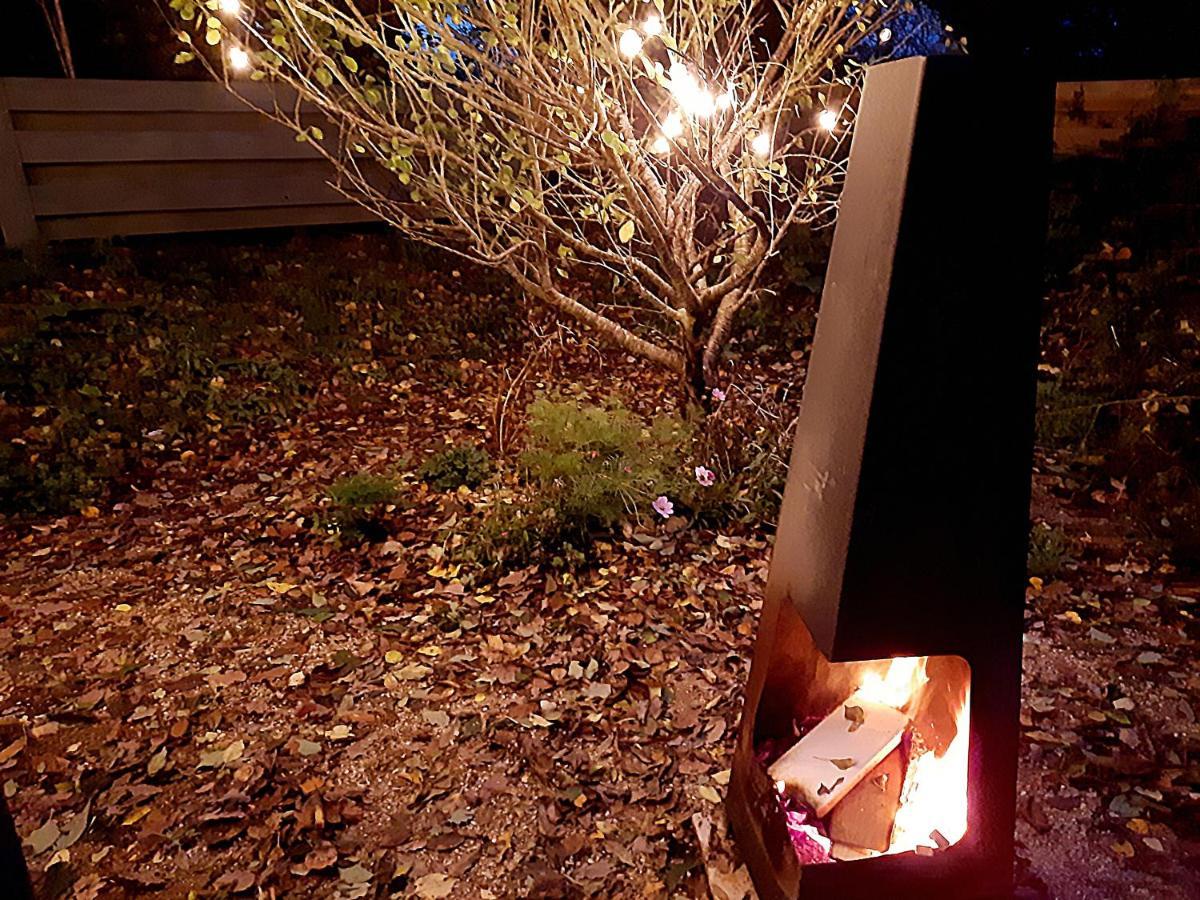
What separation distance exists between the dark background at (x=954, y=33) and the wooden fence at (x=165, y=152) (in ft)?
7.29

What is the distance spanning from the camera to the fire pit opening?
7.96ft

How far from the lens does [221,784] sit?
3.26m

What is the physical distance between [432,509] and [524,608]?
1172 millimetres

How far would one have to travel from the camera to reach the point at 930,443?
195 cm

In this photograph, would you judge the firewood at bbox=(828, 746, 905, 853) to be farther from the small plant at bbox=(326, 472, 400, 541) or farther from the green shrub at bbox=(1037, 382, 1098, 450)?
the green shrub at bbox=(1037, 382, 1098, 450)

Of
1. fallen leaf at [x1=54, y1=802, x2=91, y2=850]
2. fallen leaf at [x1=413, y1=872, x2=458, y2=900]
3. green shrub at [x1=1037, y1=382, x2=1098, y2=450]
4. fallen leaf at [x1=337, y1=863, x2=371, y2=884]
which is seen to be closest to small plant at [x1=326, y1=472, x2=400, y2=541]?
fallen leaf at [x1=54, y1=802, x2=91, y2=850]

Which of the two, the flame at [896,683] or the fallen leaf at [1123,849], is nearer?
the flame at [896,683]

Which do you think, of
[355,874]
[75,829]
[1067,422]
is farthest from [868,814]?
[1067,422]

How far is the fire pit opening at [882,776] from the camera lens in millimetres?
2426

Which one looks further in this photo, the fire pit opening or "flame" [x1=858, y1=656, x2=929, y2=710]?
"flame" [x1=858, y1=656, x2=929, y2=710]

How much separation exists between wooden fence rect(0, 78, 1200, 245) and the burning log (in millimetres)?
7898

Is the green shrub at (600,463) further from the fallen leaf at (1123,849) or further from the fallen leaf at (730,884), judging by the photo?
the fallen leaf at (1123,849)

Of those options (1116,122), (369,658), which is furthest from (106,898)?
(1116,122)

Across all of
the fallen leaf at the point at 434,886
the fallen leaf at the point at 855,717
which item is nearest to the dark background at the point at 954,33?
the fallen leaf at the point at 855,717
